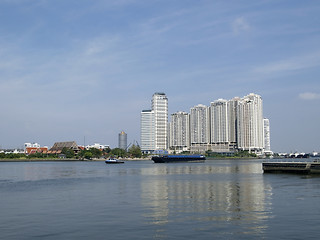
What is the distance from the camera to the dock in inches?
3248

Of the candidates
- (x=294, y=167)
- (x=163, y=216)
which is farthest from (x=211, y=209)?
(x=294, y=167)

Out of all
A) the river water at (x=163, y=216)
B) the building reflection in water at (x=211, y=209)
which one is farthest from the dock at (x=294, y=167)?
the building reflection in water at (x=211, y=209)

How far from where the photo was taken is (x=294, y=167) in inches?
3413

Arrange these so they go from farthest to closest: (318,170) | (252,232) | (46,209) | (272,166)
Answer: (272,166), (318,170), (46,209), (252,232)

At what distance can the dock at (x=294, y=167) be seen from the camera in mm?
82500

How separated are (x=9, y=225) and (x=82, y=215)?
6314 millimetres

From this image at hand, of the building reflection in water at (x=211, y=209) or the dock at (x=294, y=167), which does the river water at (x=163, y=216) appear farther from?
the dock at (x=294, y=167)

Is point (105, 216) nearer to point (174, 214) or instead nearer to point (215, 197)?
point (174, 214)

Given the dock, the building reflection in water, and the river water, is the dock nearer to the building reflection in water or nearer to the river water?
the river water

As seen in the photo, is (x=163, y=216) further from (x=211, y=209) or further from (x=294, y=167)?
(x=294, y=167)

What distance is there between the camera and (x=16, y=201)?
42.8 meters

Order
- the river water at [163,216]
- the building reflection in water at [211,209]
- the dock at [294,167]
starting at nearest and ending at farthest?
the river water at [163,216] → the building reflection in water at [211,209] → the dock at [294,167]

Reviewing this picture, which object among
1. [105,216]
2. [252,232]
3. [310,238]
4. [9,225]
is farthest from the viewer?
[105,216]

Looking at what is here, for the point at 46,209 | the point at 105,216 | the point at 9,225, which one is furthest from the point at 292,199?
the point at 9,225
